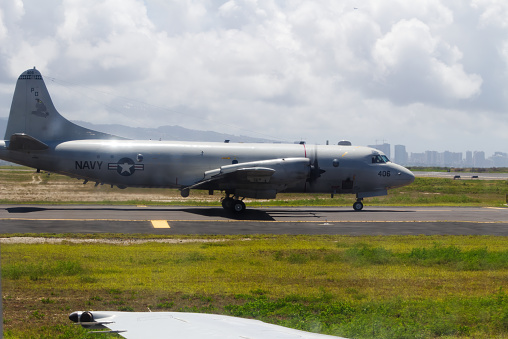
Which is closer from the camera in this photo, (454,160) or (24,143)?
(24,143)

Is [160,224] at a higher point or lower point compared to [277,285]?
higher

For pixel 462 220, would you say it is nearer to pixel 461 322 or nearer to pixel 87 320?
pixel 461 322

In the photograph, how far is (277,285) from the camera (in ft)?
46.5

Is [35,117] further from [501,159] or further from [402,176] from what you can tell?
[501,159]

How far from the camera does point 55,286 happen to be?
13266 millimetres

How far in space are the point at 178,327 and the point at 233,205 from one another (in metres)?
29.0

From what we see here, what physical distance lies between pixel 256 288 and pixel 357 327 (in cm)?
446

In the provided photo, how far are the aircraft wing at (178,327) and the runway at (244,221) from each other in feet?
62.0

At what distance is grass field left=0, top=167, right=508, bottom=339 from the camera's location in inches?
412

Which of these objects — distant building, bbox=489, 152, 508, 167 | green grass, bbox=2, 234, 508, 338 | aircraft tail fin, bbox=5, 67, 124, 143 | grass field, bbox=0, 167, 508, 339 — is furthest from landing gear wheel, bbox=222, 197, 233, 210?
distant building, bbox=489, 152, 508, 167

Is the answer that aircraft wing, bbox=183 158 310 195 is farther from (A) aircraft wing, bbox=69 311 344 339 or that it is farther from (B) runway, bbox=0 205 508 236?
(A) aircraft wing, bbox=69 311 344 339

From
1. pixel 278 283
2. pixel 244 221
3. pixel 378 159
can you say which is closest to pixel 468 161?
pixel 378 159

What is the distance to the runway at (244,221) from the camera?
2583 centimetres

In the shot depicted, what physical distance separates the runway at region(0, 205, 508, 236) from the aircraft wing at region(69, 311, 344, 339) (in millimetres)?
18911
